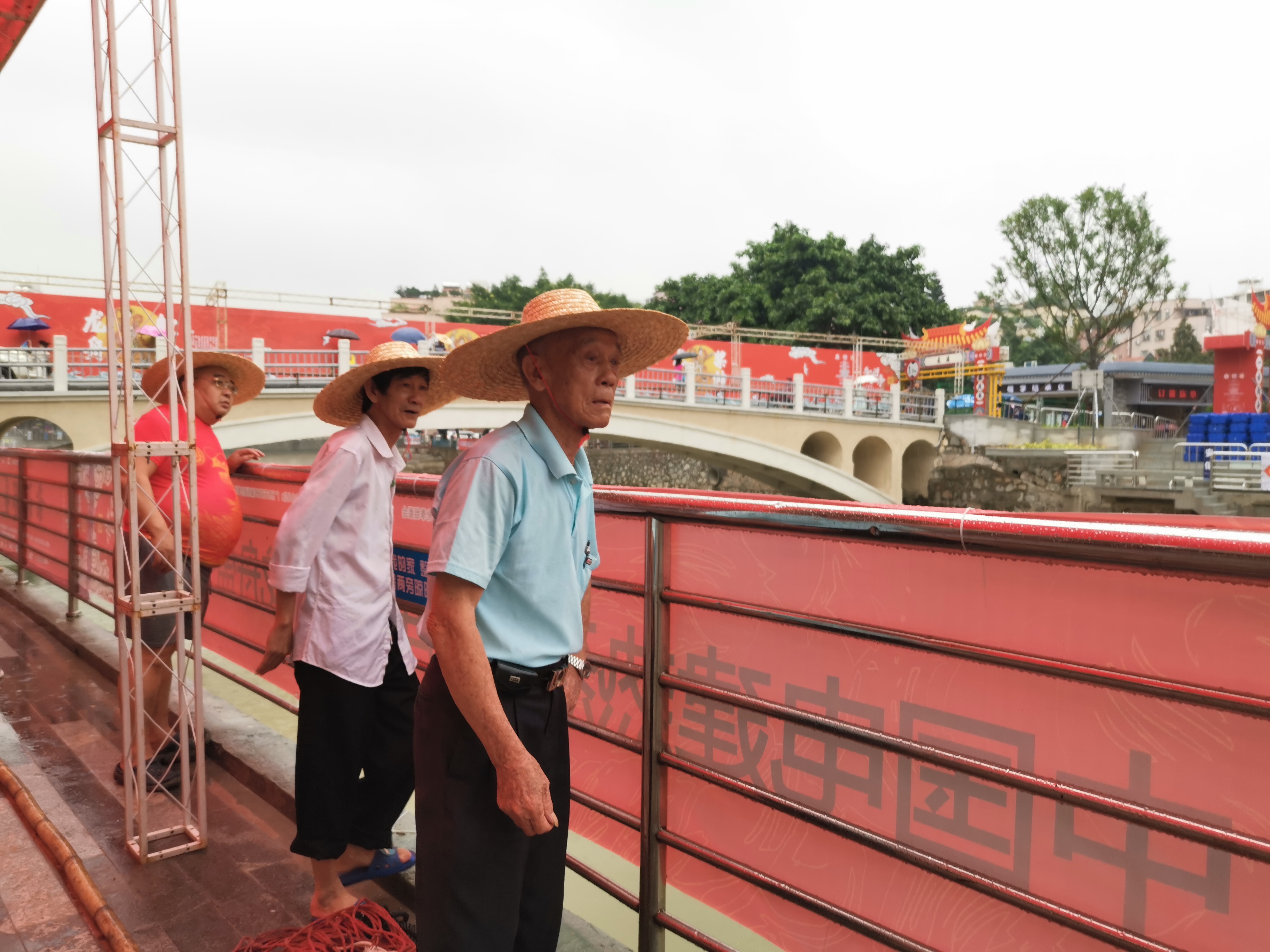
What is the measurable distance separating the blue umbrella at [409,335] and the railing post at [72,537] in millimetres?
15520

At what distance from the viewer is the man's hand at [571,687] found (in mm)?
1626

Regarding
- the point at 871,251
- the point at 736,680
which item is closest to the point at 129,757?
the point at 736,680

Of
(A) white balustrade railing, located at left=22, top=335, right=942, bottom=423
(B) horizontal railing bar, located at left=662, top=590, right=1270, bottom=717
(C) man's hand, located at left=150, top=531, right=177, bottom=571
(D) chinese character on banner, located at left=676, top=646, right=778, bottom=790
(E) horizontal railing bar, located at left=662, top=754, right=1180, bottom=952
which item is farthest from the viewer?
(A) white balustrade railing, located at left=22, top=335, right=942, bottom=423

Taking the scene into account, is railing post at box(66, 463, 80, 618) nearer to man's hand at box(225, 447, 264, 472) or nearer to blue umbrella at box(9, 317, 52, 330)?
man's hand at box(225, 447, 264, 472)

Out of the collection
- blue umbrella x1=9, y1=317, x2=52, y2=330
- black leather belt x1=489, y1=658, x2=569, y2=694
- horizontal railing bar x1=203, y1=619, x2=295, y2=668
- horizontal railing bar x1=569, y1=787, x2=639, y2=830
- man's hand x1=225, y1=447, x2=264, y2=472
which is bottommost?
horizontal railing bar x1=203, y1=619, x2=295, y2=668

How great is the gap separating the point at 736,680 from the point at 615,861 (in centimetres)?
80

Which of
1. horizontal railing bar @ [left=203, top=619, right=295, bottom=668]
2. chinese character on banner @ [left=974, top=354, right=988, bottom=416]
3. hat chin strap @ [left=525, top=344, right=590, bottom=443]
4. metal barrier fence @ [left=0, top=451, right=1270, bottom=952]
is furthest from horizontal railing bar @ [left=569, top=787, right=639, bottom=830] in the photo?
chinese character on banner @ [left=974, top=354, right=988, bottom=416]

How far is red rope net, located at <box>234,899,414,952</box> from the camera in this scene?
6.64ft

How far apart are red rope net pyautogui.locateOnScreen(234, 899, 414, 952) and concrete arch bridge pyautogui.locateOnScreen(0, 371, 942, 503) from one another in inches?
618

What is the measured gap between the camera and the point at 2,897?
8.05 ft

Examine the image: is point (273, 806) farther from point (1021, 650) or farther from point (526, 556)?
point (1021, 650)

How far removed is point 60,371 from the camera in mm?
15148

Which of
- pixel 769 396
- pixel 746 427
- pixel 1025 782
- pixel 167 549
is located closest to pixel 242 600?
pixel 167 549

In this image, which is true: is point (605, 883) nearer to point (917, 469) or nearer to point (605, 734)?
point (605, 734)
